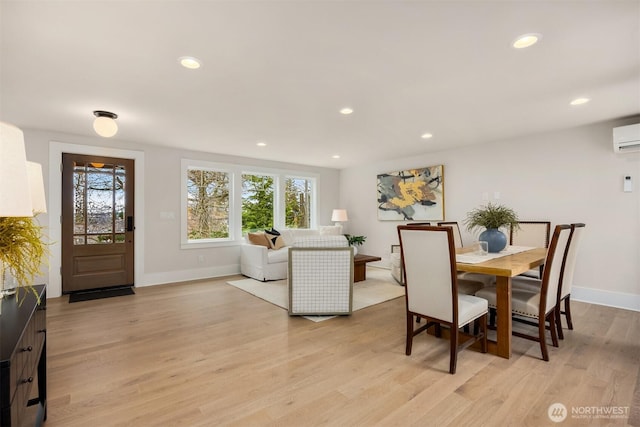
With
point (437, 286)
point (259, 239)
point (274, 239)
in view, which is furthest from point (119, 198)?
point (437, 286)

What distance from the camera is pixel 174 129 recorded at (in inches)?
162

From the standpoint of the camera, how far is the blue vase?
300 cm

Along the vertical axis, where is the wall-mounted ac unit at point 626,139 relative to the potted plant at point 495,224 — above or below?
above

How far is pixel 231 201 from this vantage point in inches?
231

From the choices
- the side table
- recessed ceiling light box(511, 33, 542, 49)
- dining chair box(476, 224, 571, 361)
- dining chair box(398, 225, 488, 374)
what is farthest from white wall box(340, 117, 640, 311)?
recessed ceiling light box(511, 33, 542, 49)

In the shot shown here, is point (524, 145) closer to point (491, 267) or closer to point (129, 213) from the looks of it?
point (491, 267)

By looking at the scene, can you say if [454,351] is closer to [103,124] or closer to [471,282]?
[471,282]

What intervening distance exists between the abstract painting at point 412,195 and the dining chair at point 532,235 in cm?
158

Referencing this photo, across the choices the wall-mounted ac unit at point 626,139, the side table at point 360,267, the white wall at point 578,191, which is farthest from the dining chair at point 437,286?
the wall-mounted ac unit at point 626,139

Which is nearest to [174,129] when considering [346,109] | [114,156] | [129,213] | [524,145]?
[114,156]

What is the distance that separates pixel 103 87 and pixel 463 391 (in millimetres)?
3751


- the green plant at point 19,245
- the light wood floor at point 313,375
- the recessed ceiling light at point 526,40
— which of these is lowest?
the light wood floor at point 313,375

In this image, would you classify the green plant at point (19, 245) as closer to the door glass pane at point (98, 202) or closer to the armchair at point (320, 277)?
the armchair at point (320, 277)

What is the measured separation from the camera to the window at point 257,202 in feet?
20.1
